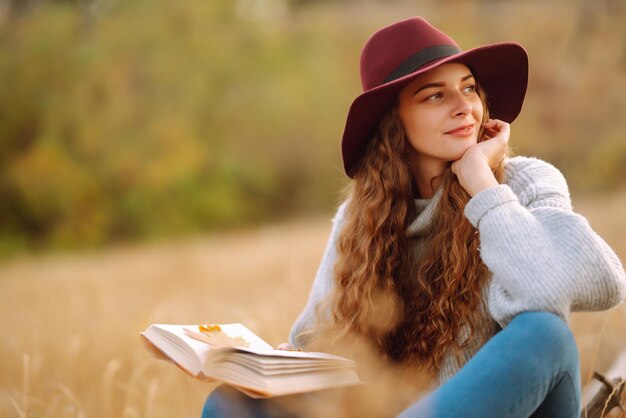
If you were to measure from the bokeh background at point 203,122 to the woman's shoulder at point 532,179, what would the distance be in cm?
506

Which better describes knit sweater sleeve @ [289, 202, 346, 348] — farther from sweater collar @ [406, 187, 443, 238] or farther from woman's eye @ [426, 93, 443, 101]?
woman's eye @ [426, 93, 443, 101]

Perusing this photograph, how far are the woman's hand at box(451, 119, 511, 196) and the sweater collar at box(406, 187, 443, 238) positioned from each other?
116 mm

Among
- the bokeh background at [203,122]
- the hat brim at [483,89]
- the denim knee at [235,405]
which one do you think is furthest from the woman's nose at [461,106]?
the bokeh background at [203,122]

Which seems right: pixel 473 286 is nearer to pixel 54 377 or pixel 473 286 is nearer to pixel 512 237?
pixel 512 237

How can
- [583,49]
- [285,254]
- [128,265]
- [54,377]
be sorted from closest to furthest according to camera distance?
1. [54,377]
2. [285,254]
3. [128,265]
4. [583,49]

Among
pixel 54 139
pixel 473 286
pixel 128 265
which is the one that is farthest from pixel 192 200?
pixel 473 286

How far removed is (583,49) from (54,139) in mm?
10555

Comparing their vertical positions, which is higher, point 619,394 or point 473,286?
point 473,286

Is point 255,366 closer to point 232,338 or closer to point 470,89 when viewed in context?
point 232,338

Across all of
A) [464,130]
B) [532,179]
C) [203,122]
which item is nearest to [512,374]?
[532,179]

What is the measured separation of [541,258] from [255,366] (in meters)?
0.71

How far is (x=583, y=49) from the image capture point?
1331 cm

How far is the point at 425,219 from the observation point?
2.04 metres

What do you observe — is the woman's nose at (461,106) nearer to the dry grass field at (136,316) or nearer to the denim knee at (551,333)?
the denim knee at (551,333)
